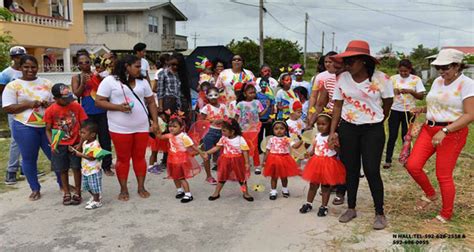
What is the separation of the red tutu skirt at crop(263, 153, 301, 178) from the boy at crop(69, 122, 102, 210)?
204 centimetres

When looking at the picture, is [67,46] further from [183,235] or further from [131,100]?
[183,235]

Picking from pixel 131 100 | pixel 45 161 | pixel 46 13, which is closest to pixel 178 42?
pixel 46 13

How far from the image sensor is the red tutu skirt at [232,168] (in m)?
5.20

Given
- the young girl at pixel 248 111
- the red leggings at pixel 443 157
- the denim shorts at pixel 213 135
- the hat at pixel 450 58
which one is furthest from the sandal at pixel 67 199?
the hat at pixel 450 58

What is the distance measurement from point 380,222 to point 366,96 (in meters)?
1.29

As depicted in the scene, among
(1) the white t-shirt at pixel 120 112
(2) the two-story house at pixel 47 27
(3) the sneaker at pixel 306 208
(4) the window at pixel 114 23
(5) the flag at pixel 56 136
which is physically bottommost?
(3) the sneaker at pixel 306 208

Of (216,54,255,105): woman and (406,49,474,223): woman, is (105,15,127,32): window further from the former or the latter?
(406,49,474,223): woman

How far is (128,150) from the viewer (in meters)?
5.13

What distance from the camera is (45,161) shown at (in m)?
7.44

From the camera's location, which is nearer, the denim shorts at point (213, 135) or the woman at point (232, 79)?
the denim shorts at point (213, 135)

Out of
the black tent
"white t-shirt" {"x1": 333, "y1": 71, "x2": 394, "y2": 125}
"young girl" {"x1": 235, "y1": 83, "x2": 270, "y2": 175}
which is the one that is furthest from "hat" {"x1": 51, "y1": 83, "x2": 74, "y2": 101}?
the black tent

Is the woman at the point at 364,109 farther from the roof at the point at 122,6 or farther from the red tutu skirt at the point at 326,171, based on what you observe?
the roof at the point at 122,6

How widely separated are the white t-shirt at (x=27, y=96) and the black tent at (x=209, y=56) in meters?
3.68

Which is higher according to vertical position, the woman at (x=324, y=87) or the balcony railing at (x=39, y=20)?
the balcony railing at (x=39, y=20)
